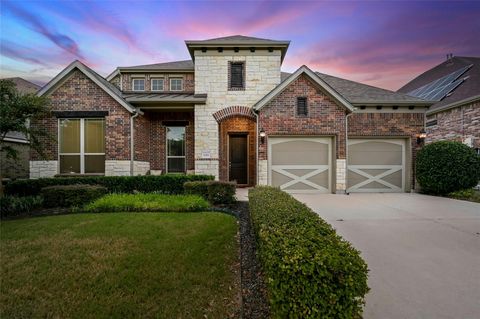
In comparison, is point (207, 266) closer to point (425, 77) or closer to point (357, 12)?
point (357, 12)

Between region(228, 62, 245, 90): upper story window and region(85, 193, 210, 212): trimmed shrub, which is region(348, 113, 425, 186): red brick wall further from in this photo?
region(85, 193, 210, 212): trimmed shrub

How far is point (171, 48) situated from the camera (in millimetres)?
16188

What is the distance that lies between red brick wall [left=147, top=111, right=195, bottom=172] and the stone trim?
1.74m

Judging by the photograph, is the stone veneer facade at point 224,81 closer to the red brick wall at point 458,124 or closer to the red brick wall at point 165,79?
the red brick wall at point 165,79

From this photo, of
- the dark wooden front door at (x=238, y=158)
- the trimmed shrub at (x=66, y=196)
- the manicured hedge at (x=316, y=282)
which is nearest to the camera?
the manicured hedge at (x=316, y=282)

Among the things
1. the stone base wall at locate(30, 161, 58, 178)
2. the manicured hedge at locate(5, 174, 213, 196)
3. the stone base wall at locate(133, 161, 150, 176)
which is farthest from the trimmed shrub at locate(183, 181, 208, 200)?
the stone base wall at locate(30, 161, 58, 178)

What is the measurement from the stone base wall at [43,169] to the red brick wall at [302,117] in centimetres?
882

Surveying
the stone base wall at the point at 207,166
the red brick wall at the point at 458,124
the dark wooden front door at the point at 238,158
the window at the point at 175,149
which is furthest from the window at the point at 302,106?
the red brick wall at the point at 458,124

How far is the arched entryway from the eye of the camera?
10773 mm

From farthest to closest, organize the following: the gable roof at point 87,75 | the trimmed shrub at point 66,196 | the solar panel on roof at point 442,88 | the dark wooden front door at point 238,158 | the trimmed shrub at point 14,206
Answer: the solar panel on roof at point 442,88, the dark wooden front door at point 238,158, the gable roof at point 87,75, the trimmed shrub at point 66,196, the trimmed shrub at point 14,206

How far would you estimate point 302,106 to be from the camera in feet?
30.8

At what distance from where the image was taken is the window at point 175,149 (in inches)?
445

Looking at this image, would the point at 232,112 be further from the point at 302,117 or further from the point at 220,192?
the point at 220,192

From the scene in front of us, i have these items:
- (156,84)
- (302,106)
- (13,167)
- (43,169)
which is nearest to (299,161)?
(302,106)
